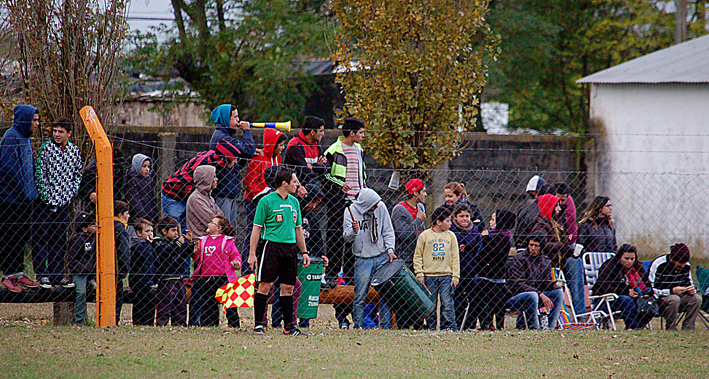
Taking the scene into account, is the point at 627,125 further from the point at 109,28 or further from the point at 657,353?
the point at 109,28

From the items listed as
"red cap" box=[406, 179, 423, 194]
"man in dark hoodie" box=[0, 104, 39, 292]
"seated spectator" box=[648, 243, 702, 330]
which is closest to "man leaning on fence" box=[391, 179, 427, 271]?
"red cap" box=[406, 179, 423, 194]

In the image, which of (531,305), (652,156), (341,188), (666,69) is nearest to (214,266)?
(341,188)

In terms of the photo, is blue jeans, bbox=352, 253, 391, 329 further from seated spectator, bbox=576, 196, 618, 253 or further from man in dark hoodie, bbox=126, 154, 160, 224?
seated spectator, bbox=576, 196, 618, 253

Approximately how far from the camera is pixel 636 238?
14.4 m

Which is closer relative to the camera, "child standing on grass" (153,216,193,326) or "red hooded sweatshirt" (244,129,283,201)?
"child standing on grass" (153,216,193,326)

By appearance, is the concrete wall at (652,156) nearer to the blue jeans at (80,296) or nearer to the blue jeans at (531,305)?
the blue jeans at (531,305)

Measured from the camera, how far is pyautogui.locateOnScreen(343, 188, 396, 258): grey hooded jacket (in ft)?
27.8

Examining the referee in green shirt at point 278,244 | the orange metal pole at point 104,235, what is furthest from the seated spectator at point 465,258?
the orange metal pole at point 104,235

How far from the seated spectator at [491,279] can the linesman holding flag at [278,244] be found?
2412 mm

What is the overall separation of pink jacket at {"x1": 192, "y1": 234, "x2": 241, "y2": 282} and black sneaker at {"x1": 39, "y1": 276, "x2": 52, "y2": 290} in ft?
4.63

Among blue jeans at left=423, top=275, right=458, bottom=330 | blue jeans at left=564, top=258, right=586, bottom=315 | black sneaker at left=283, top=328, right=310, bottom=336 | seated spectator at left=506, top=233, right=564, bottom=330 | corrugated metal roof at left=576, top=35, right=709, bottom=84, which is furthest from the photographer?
corrugated metal roof at left=576, top=35, right=709, bottom=84

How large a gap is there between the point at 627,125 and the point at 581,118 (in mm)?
11905

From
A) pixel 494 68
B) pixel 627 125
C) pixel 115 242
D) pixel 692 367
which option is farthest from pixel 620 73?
pixel 115 242

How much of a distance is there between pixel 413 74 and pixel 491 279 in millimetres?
3211
